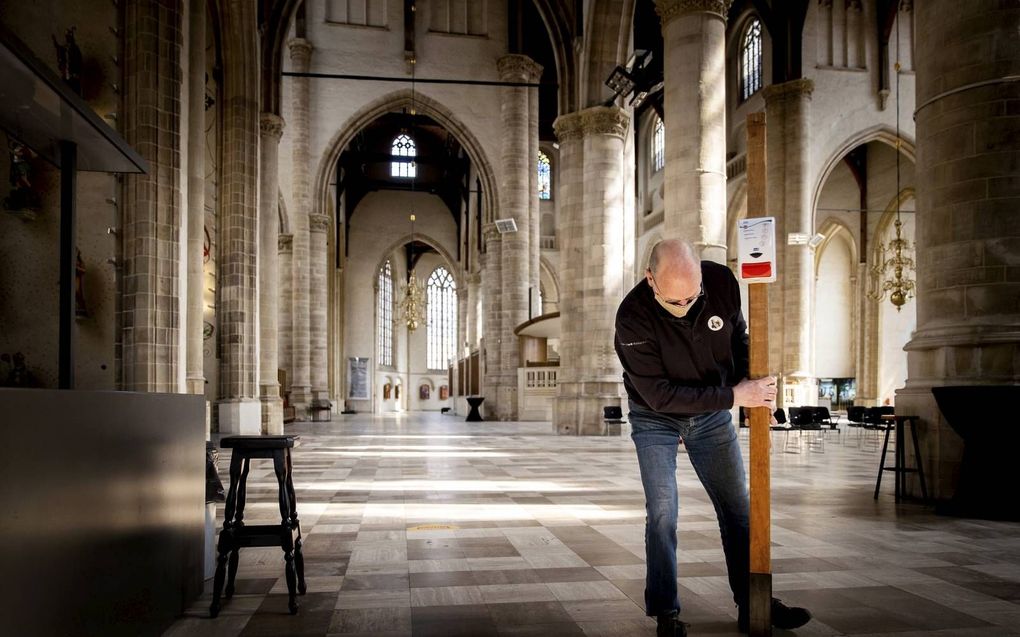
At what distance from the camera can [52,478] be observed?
7.88 feet

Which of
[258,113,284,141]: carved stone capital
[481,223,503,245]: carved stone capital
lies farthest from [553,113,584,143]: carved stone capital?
[481,223,503,245]: carved stone capital

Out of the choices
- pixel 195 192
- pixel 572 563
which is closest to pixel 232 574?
pixel 572 563

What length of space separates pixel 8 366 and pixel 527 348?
20.4 m

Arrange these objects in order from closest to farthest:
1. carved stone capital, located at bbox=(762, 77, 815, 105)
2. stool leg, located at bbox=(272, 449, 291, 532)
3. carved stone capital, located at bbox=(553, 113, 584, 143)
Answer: stool leg, located at bbox=(272, 449, 291, 532) < carved stone capital, located at bbox=(553, 113, 584, 143) < carved stone capital, located at bbox=(762, 77, 815, 105)

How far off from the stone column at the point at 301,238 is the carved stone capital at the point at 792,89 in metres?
16.7

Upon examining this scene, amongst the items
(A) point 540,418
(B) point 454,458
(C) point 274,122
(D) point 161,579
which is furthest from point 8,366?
(A) point 540,418

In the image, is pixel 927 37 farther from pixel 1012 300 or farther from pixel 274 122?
pixel 274 122

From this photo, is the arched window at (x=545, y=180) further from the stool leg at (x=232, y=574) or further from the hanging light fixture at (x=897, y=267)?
the stool leg at (x=232, y=574)

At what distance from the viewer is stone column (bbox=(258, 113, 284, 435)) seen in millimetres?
19062

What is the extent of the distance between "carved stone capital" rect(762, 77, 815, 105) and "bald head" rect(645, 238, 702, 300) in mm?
22468

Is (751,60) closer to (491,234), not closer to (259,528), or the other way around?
(491,234)

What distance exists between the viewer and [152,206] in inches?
425

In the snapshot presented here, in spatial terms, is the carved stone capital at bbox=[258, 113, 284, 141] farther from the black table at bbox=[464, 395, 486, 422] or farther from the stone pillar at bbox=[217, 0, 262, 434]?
the black table at bbox=[464, 395, 486, 422]

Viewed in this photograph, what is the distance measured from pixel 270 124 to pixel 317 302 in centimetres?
1082
